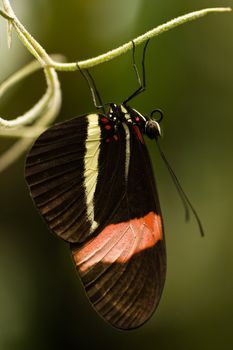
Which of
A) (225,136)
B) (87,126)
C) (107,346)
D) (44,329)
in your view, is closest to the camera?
(87,126)

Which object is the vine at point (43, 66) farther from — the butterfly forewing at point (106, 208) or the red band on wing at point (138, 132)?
the red band on wing at point (138, 132)

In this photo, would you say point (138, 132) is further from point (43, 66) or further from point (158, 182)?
point (158, 182)

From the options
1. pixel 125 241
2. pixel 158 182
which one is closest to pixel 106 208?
pixel 125 241

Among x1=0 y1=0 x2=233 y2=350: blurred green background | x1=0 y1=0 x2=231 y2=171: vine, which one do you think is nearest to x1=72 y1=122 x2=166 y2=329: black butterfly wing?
x1=0 y1=0 x2=231 y2=171: vine

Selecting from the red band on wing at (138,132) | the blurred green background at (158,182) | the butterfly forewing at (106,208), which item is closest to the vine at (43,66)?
the butterfly forewing at (106,208)

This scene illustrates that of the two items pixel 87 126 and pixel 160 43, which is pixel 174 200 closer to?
pixel 160 43

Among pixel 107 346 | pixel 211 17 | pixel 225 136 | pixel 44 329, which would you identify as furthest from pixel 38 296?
pixel 211 17
